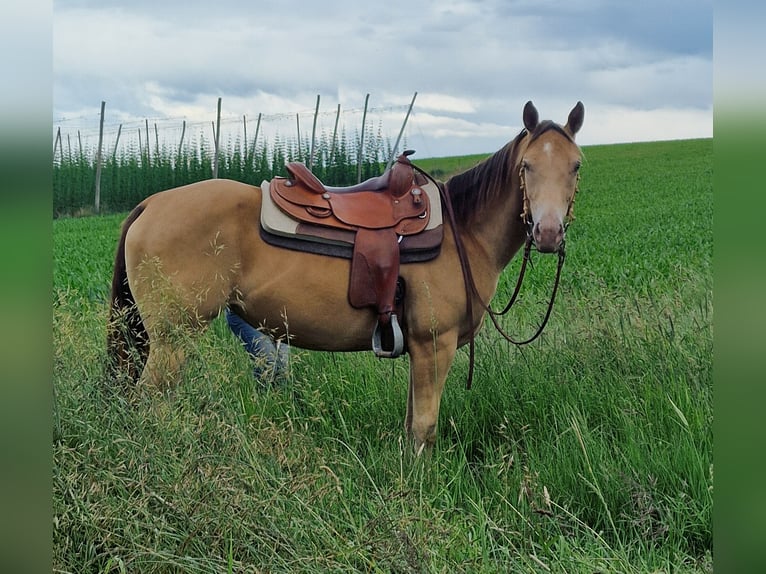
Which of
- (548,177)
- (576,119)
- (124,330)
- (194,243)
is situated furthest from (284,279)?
(576,119)

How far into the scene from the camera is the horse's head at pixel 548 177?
9.71 feet

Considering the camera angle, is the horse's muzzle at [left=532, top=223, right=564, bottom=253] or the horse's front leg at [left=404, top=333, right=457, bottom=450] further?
the horse's front leg at [left=404, top=333, right=457, bottom=450]

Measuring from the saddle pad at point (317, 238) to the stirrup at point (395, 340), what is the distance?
0.34 metres

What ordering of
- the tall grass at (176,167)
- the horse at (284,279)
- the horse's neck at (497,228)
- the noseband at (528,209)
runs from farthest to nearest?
1. the tall grass at (176,167)
2. the horse's neck at (497,228)
3. the horse at (284,279)
4. the noseband at (528,209)

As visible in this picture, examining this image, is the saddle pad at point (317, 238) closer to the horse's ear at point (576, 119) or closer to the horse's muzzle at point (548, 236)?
the horse's muzzle at point (548, 236)

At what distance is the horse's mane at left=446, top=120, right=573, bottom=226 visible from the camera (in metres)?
3.38

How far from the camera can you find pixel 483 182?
3.54m

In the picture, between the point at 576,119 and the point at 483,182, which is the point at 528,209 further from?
the point at 576,119

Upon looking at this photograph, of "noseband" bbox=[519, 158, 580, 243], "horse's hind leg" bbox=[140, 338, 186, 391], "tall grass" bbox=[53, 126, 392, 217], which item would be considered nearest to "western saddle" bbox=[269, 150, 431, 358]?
"noseband" bbox=[519, 158, 580, 243]

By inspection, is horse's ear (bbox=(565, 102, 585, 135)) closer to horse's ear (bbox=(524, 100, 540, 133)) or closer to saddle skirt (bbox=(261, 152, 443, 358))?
horse's ear (bbox=(524, 100, 540, 133))

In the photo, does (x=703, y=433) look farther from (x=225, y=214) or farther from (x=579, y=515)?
(x=225, y=214)

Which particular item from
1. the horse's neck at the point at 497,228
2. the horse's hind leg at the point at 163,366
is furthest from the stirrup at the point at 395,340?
the horse's hind leg at the point at 163,366

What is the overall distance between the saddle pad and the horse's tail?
2.45 feet
